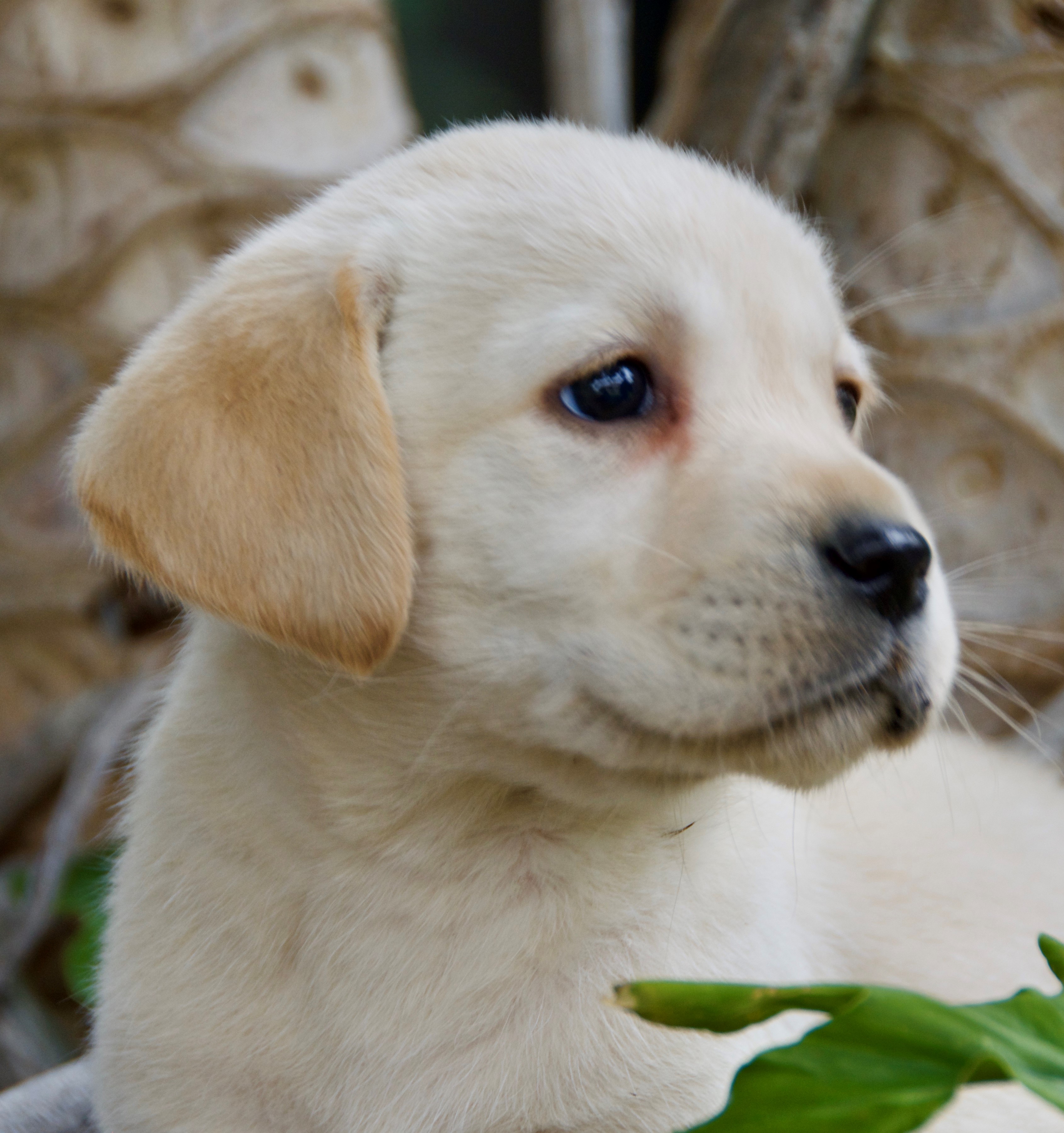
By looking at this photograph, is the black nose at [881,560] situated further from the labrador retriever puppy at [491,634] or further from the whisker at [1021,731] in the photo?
the whisker at [1021,731]

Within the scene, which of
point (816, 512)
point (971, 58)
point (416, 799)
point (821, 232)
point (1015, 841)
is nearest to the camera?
point (816, 512)

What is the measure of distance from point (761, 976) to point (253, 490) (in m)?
1.09

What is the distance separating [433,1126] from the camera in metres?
1.86

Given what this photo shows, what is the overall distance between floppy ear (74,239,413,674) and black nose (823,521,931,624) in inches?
23.0

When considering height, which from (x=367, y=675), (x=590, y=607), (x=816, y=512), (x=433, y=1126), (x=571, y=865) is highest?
(x=816, y=512)

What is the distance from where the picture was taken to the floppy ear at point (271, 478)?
175cm

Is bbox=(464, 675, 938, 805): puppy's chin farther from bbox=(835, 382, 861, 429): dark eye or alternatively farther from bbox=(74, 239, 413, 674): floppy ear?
bbox=(835, 382, 861, 429): dark eye

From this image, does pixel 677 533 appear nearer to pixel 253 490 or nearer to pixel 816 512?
pixel 816 512

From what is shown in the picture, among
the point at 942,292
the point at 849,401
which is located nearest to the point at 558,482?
the point at 849,401

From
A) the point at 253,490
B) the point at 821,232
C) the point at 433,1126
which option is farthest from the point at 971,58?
the point at 433,1126

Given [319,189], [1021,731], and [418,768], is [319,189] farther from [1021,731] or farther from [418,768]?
[1021,731]

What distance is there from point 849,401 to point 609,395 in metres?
0.65

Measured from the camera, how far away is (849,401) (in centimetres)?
233

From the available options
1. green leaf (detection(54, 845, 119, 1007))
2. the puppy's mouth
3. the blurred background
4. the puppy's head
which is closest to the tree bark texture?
the blurred background
